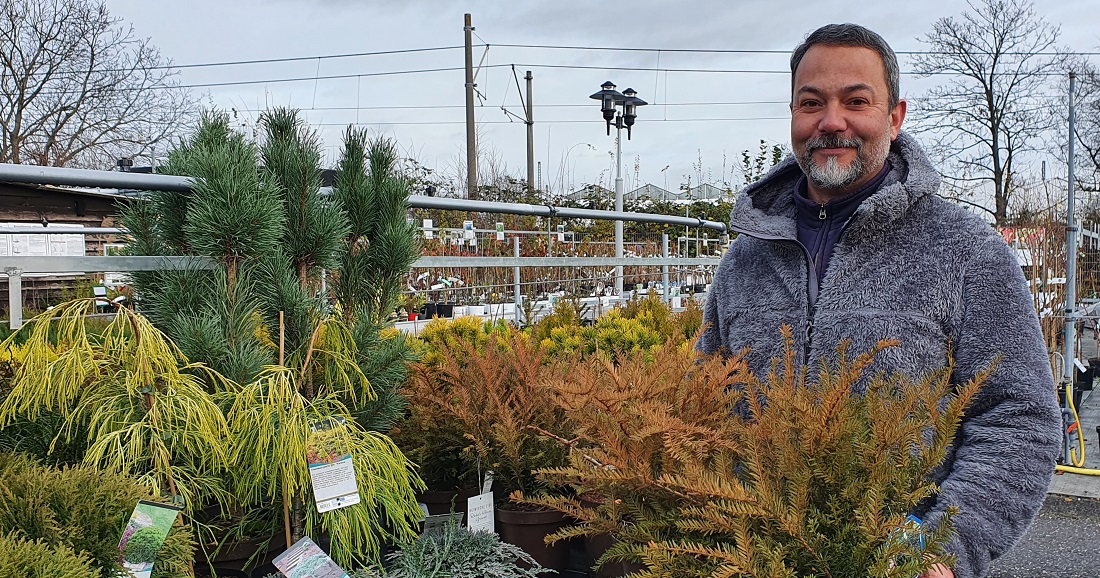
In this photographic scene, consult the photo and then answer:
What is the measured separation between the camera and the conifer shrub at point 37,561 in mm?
1106

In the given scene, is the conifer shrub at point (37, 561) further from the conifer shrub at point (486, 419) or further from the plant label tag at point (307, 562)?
the conifer shrub at point (486, 419)

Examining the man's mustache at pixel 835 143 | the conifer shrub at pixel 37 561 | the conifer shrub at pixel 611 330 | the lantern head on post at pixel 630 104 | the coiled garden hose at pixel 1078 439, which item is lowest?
the coiled garden hose at pixel 1078 439

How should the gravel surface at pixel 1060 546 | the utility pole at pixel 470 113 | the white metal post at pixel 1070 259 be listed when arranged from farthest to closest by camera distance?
the utility pole at pixel 470 113 < the white metal post at pixel 1070 259 < the gravel surface at pixel 1060 546

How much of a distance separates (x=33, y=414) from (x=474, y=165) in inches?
697

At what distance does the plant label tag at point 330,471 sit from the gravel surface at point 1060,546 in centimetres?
306

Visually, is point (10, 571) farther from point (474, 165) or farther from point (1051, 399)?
point (474, 165)

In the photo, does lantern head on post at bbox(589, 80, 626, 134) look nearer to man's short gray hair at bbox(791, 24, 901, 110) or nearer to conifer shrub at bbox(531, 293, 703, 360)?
conifer shrub at bbox(531, 293, 703, 360)

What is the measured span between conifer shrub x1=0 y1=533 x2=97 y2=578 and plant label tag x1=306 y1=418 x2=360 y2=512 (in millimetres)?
509

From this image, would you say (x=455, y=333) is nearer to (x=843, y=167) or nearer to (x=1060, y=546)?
(x=843, y=167)

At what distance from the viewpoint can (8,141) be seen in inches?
672

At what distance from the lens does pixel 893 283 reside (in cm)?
169

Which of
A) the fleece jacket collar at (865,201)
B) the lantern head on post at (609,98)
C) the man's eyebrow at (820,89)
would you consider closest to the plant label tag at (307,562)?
the fleece jacket collar at (865,201)

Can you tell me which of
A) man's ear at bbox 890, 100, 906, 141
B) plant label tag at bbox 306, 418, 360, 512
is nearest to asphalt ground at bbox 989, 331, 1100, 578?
man's ear at bbox 890, 100, 906, 141

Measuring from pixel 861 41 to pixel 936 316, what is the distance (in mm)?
582
